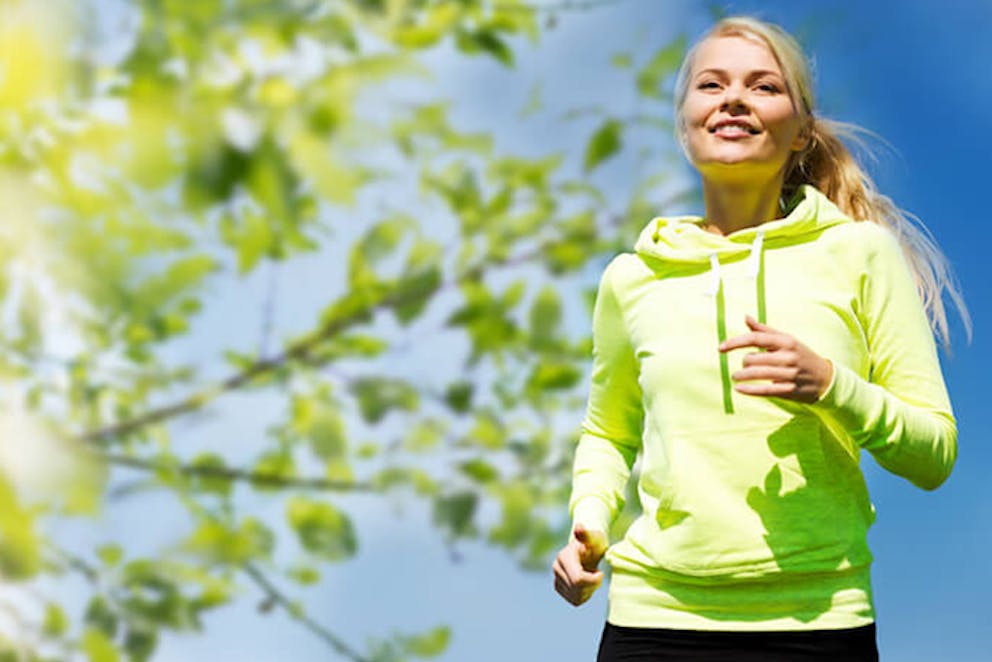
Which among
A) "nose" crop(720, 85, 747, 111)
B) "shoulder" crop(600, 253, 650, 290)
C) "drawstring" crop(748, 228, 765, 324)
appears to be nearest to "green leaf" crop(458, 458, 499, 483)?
"shoulder" crop(600, 253, 650, 290)

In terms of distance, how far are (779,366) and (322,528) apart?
49cm

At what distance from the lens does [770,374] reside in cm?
93

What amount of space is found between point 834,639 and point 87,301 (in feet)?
2.33

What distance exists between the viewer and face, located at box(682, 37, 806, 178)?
1.11m

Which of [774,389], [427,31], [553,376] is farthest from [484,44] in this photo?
[774,389]

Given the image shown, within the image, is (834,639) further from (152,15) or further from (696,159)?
(152,15)

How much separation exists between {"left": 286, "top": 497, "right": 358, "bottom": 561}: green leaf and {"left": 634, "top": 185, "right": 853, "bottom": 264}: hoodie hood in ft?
1.31

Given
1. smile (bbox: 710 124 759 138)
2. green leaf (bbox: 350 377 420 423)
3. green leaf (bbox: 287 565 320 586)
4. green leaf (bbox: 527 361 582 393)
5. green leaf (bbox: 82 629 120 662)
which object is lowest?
green leaf (bbox: 82 629 120 662)

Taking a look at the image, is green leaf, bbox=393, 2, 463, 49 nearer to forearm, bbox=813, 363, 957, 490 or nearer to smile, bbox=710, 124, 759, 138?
smile, bbox=710, 124, 759, 138

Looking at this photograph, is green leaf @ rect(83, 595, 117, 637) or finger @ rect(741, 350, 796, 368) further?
green leaf @ rect(83, 595, 117, 637)

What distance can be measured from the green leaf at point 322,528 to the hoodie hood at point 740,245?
0.39 meters

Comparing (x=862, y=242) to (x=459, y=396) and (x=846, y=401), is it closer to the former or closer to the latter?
(x=846, y=401)

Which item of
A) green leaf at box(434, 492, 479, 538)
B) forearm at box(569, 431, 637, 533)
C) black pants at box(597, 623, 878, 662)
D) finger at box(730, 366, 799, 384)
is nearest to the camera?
finger at box(730, 366, 799, 384)

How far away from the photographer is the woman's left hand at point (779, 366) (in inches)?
36.6
